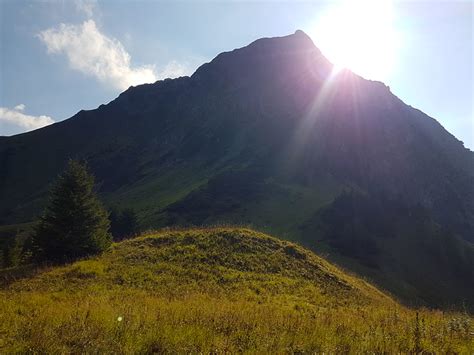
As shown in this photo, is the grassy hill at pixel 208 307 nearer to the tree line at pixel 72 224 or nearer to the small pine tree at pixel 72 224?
the small pine tree at pixel 72 224

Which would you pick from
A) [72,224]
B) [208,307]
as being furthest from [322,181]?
[208,307]

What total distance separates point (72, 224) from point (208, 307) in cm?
1394

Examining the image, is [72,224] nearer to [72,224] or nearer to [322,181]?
[72,224]

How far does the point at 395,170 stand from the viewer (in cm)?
14675

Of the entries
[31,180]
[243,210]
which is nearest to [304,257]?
[243,210]

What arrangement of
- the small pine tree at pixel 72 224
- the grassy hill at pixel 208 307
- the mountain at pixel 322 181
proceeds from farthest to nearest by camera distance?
the mountain at pixel 322 181 < the small pine tree at pixel 72 224 < the grassy hill at pixel 208 307

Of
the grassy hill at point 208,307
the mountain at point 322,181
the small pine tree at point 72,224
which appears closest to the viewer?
the grassy hill at point 208,307

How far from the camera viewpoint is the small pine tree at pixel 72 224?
21.6 m

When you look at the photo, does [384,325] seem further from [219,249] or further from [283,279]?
[219,249]

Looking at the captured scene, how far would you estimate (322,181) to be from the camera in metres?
127

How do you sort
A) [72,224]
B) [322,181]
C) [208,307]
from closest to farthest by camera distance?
[208,307] → [72,224] → [322,181]

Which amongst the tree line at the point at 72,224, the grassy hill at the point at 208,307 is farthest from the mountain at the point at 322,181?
the tree line at the point at 72,224

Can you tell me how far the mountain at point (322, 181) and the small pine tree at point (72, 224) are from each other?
5027cm

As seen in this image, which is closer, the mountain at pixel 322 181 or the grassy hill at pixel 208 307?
the grassy hill at pixel 208 307
